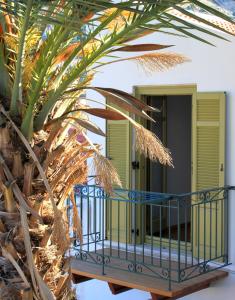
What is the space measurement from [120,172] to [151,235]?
53.7 inches

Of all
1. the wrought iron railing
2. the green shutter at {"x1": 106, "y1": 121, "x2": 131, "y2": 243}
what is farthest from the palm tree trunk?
the green shutter at {"x1": 106, "y1": 121, "x2": 131, "y2": 243}

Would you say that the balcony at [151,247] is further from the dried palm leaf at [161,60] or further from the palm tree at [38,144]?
the palm tree at [38,144]

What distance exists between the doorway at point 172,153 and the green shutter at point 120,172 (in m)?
0.41

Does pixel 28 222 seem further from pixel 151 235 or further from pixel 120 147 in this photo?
pixel 120 147

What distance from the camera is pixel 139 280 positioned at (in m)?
7.74

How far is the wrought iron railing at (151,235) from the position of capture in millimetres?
7938

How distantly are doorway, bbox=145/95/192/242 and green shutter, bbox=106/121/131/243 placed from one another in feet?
1.36

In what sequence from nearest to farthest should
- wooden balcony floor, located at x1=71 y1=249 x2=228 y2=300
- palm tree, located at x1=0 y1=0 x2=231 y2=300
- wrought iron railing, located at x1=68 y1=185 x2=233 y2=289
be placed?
palm tree, located at x1=0 y1=0 x2=231 y2=300 < wooden balcony floor, located at x1=71 y1=249 x2=228 y2=300 < wrought iron railing, located at x1=68 y1=185 x2=233 y2=289

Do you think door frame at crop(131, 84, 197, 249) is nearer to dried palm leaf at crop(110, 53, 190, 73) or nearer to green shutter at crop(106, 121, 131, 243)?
green shutter at crop(106, 121, 131, 243)

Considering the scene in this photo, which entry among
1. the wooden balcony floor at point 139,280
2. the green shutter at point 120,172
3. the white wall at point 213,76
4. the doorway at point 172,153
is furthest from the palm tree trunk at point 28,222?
the doorway at point 172,153

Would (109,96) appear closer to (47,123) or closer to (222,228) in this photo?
(47,123)

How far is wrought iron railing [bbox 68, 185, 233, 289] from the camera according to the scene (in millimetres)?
7938

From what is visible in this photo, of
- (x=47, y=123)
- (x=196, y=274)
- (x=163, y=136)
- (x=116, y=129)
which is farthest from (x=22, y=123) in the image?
(x=163, y=136)

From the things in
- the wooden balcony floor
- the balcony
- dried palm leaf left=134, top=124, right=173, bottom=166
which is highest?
dried palm leaf left=134, top=124, right=173, bottom=166
